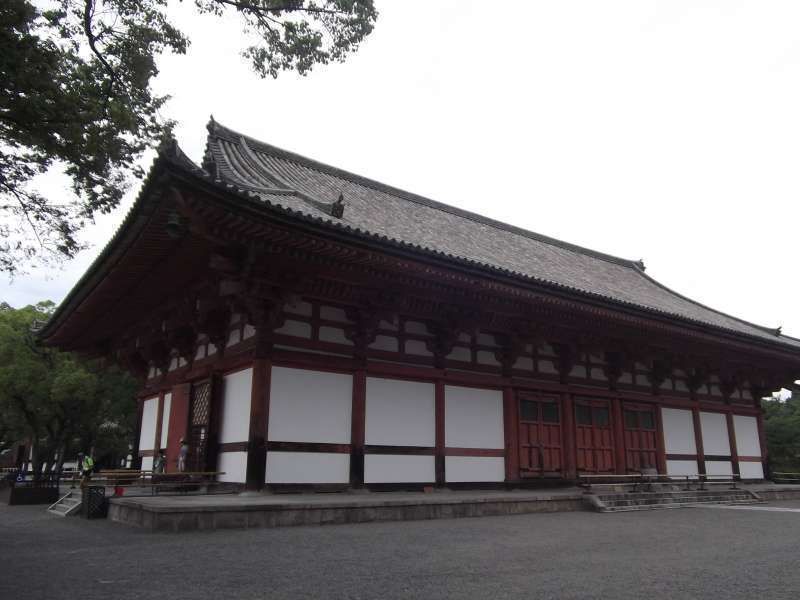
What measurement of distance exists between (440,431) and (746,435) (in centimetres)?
1254

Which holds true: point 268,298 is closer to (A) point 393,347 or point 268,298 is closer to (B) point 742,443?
(A) point 393,347

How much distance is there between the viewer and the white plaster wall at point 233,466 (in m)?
10.6

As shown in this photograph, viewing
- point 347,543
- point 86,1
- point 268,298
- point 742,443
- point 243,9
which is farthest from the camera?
point 742,443

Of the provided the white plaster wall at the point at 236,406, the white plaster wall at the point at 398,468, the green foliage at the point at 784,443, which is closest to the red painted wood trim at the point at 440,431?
the white plaster wall at the point at 398,468

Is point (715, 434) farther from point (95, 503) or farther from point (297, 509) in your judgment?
point (95, 503)

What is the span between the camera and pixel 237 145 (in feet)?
51.6

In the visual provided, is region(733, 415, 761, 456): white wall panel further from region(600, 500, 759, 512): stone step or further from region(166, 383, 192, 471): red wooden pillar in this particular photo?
region(166, 383, 192, 471): red wooden pillar

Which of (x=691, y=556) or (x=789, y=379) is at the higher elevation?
(x=789, y=379)

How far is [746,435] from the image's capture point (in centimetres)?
1925

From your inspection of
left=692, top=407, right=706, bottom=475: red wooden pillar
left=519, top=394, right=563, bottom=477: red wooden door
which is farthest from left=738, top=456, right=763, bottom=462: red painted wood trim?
left=519, top=394, right=563, bottom=477: red wooden door

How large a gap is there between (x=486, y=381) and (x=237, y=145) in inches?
353

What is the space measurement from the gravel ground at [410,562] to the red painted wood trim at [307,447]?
2419 mm

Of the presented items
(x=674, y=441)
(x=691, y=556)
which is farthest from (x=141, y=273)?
(x=674, y=441)

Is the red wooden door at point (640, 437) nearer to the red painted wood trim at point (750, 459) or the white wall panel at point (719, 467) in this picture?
the white wall panel at point (719, 467)
